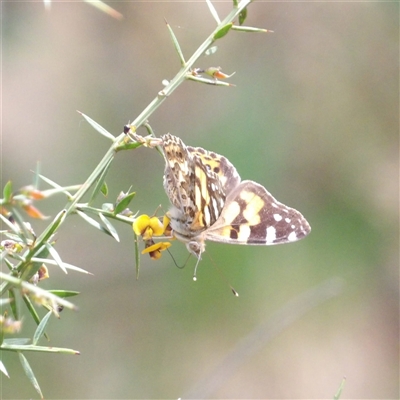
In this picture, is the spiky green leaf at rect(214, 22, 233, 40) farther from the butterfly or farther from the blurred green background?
the blurred green background

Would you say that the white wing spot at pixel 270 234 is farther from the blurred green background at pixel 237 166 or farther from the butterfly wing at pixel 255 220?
the blurred green background at pixel 237 166

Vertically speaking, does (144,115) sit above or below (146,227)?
above

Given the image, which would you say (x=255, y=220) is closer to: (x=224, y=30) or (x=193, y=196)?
(x=193, y=196)

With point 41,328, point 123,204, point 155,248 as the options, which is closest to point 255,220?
point 155,248

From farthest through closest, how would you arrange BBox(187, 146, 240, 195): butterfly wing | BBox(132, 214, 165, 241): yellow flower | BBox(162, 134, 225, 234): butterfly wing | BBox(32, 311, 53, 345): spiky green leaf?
BBox(187, 146, 240, 195): butterfly wing
BBox(162, 134, 225, 234): butterfly wing
BBox(132, 214, 165, 241): yellow flower
BBox(32, 311, 53, 345): spiky green leaf

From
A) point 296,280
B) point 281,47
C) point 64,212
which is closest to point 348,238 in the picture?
point 296,280

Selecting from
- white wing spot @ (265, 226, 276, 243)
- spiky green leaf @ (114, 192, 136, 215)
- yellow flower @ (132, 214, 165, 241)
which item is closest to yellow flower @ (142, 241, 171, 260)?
yellow flower @ (132, 214, 165, 241)

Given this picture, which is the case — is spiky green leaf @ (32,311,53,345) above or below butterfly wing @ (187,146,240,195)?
below

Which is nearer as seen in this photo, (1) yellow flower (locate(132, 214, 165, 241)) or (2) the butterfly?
(1) yellow flower (locate(132, 214, 165, 241))

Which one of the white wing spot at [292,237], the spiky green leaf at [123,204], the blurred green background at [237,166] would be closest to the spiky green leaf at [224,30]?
the spiky green leaf at [123,204]
